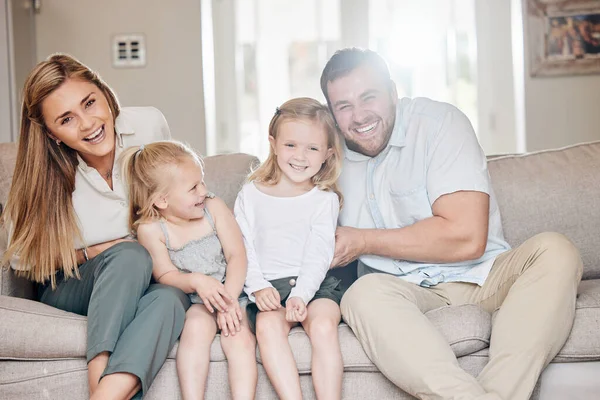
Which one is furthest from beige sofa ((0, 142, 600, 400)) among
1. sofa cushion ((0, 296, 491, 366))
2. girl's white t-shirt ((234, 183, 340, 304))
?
girl's white t-shirt ((234, 183, 340, 304))

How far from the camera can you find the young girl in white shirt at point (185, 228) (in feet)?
6.18

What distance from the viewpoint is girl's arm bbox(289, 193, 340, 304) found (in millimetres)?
1863

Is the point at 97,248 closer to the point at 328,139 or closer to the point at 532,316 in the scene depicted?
the point at 328,139

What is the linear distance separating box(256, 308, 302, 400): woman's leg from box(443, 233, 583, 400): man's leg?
416 millimetres

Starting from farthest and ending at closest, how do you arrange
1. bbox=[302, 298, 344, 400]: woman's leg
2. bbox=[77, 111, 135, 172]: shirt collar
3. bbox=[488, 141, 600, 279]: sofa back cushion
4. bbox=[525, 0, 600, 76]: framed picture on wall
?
A: bbox=[525, 0, 600, 76]: framed picture on wall → bbox=[488, 141, 600, 279]: sofa back cushion → bbox=[77, 111, 135, 172]: shirt collar → bbox=[302, 298, 344, 400]: woman's leg

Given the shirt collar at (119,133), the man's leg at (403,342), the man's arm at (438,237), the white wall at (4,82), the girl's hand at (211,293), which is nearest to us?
the man's leg at (403,342)

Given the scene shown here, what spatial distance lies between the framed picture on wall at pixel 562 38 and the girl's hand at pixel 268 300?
279 centimetres

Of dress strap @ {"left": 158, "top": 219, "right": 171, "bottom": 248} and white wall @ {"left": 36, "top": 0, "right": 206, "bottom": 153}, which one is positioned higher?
white wall @ {"left": 36, "top": 0, "right": 206, "bottom": 153}

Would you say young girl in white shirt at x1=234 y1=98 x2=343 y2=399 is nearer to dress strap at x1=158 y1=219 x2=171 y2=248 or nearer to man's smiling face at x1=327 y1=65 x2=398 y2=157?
man's smiling face at x1=327 y1=65 x2=398 y2=157

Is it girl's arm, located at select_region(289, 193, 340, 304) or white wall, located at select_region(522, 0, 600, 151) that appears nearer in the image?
girl's arm, located at select_region(289, 193, 340, 304)

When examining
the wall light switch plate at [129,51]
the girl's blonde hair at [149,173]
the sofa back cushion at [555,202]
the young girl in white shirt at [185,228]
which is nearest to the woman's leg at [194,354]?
the young girl in white shirt at [185,228]

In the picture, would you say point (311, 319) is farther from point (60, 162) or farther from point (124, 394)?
point (60, 162)

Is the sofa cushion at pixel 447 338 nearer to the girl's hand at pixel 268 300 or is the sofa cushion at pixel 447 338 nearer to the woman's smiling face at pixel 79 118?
the girl's hand at pixel 268 300

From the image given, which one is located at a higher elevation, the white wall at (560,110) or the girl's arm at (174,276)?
the white wall at (560,110)
